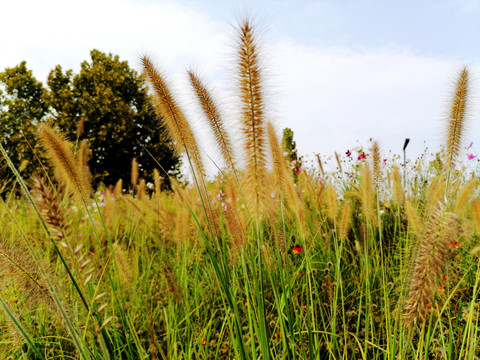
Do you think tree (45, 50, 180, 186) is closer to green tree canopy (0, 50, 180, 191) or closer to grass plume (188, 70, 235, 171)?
green tree canopy (0, 50, 180, 191)

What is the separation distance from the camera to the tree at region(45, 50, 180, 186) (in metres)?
20.1

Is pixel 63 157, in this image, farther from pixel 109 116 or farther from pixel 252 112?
pixel 109 116

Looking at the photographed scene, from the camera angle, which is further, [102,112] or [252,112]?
[102,112]

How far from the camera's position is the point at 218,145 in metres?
1.77

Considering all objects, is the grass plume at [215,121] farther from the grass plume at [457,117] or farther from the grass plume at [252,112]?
the grass plume at [457,117]

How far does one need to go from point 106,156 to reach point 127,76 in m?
4.75

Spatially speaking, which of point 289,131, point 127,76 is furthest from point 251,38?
point 127,76

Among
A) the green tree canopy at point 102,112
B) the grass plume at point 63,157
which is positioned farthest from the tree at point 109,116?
the grass plume at point 63,157

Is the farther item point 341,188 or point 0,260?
point 341,188

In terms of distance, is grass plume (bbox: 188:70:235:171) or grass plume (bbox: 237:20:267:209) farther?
grass plume (bbox: 188:70:235:171)

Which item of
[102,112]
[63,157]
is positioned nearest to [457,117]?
[63,157]

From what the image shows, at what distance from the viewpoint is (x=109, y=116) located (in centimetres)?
2055

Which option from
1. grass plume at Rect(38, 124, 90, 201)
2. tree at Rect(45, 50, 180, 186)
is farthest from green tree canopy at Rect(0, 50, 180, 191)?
grass plume at Rect(38, 124, 90, 201)

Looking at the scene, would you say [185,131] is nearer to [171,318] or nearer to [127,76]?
[171,318]
